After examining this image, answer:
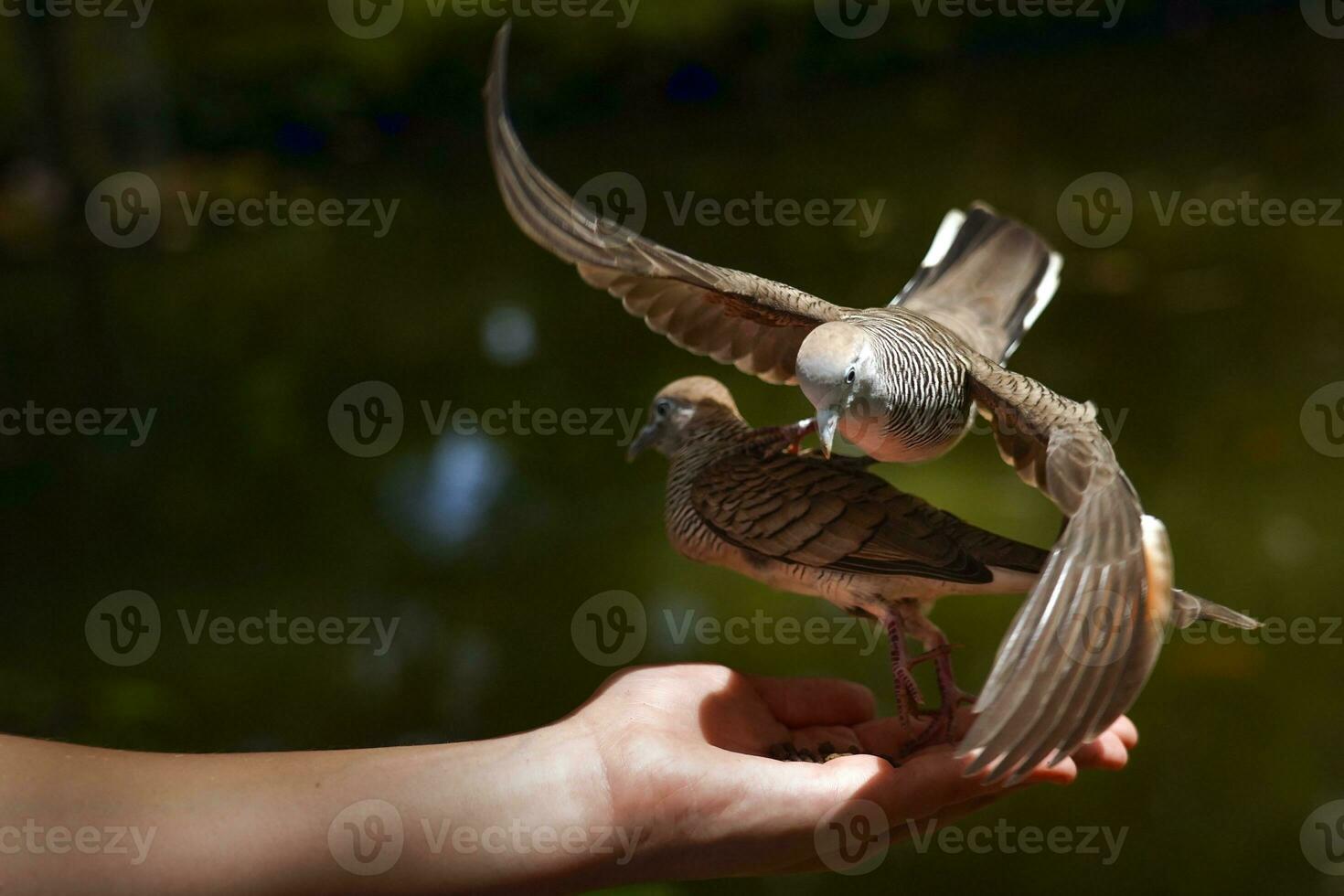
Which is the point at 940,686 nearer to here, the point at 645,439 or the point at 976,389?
the point at 976,389

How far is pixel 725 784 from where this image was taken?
6.24 feet

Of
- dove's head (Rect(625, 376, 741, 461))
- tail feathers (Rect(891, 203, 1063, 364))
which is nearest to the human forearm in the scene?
dove's head (Rect(625, 376, 741, 461))

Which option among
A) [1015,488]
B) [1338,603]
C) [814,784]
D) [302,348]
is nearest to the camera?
[814,784]

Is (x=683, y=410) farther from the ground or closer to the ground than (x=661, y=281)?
closer to the ground

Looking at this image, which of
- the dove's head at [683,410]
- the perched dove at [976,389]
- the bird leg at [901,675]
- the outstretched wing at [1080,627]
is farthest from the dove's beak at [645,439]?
the outstretched wing at [1080,627]

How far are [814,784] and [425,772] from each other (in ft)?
2.18

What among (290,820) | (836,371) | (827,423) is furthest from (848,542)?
(290,820)

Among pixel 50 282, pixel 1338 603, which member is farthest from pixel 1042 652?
pixel 50 282

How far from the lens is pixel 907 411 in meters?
2.08

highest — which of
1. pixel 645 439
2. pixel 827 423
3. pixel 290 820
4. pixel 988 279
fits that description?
pixel 988 279

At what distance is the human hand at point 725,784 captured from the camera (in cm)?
186

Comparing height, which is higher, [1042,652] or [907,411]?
[907,411]

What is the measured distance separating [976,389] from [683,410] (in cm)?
82

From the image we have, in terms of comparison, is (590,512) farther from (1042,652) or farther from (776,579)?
(1042,652)
